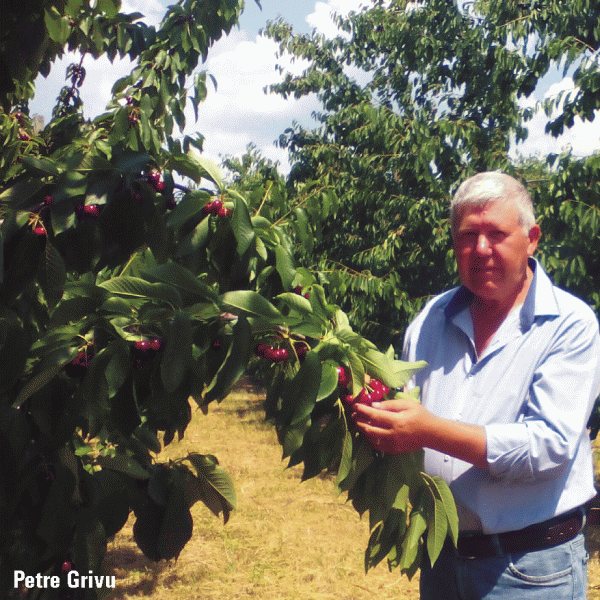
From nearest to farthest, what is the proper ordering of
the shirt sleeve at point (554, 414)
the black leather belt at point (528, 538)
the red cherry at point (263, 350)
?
the red cherry at point (263, 350), the shirt sleeve at point (554, 414), the black leather belt at point (528, 538)

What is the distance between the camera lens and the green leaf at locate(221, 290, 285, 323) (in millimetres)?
1062

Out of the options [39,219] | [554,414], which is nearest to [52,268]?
[39,219]

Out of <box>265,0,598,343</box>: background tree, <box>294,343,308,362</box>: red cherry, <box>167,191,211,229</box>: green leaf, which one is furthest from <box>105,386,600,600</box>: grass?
<box>167,191,211,229</box>: green leaf

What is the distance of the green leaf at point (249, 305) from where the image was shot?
1.06 m

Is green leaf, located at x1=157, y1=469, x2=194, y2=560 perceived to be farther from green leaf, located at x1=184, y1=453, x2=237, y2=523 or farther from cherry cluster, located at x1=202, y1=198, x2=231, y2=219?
cherry cluster, located at x1=202, y1=198, x2=231, y2=219

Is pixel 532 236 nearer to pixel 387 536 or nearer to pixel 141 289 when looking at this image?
pixel 387 536

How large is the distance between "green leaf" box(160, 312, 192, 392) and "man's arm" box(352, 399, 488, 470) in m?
0.39

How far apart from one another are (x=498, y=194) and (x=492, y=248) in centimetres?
14

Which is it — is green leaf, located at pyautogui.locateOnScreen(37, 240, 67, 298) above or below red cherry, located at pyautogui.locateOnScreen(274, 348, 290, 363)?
above

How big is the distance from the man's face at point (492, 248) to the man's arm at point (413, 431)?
41 cm

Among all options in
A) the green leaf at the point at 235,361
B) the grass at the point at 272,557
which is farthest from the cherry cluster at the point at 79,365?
the grass at the point at 272,557

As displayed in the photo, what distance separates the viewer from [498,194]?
5.61 feet

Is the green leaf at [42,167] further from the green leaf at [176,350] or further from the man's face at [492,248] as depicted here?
the man's face at [492,248]

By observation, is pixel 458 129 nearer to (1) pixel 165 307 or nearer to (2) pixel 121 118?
(2) pixel 121 118
